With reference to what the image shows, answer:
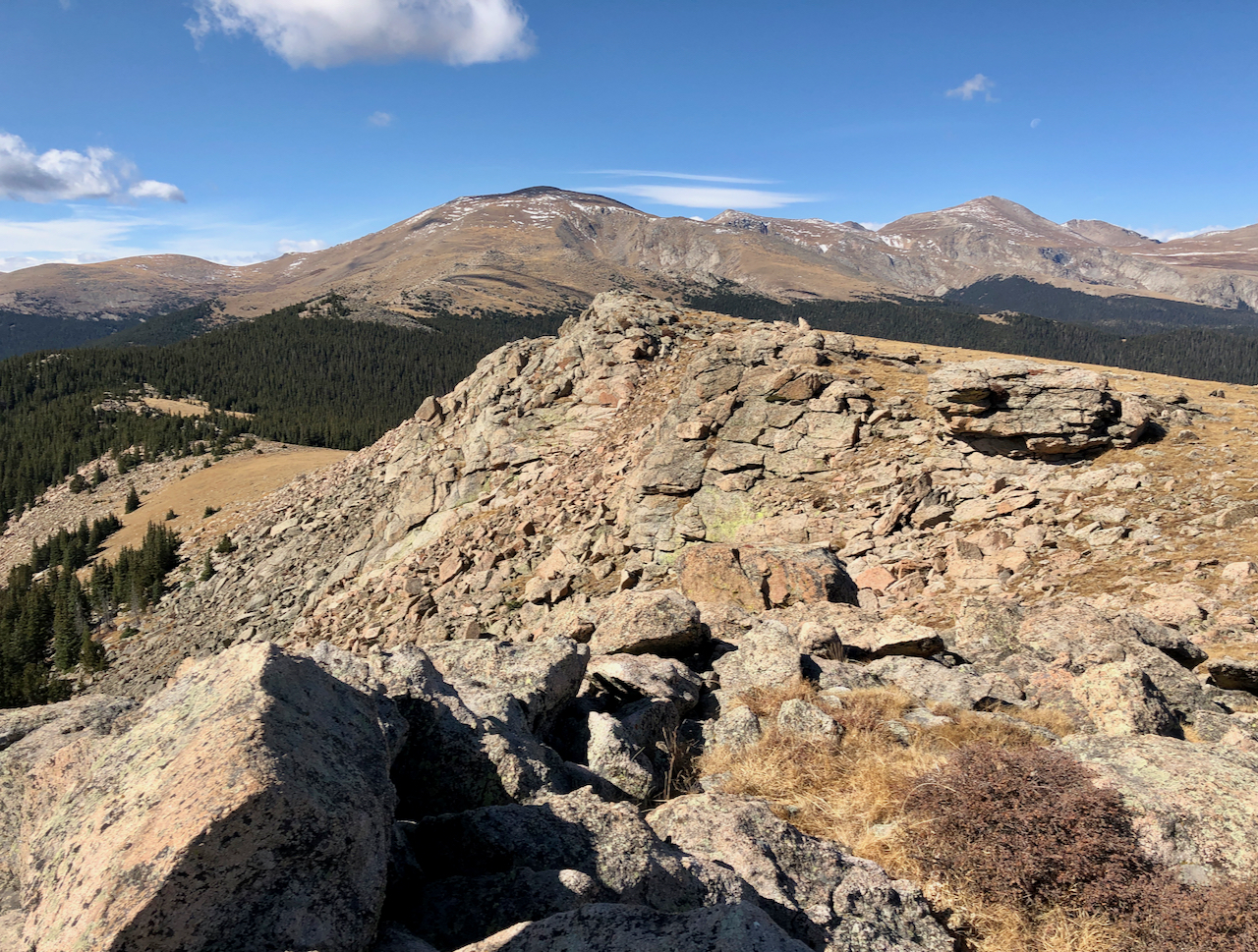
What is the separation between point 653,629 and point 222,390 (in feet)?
599

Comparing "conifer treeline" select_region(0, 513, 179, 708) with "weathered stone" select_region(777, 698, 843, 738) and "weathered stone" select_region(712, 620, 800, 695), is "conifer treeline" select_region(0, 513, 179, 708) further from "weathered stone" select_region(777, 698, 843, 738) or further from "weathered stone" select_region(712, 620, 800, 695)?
"weathered stone" select_region(777, 698, 843, 738)

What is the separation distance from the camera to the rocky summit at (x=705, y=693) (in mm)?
3838

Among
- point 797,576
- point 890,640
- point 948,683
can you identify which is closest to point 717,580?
point 797,576

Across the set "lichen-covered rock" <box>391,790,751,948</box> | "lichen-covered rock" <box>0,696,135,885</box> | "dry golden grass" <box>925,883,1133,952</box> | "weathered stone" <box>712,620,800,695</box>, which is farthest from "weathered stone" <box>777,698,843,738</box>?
"lichen-covered rock" <box>0,696,135,885</box>

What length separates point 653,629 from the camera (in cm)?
1090

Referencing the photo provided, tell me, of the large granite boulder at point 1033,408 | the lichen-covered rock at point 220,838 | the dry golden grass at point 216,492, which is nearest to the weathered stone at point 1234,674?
the large granite boulder at point 1033,408

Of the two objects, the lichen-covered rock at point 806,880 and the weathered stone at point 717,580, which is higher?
the lichen-covered rock at point 806,880

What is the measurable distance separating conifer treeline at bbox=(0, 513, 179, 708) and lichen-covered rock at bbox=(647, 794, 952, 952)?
5036 centimetres

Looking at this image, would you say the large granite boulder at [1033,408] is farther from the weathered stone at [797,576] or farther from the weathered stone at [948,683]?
the weathered stone at [948,683]

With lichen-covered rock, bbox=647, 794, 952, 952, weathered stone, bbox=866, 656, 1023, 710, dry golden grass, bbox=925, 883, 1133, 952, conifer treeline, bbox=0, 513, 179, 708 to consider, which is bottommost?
conifer treeline, bbox=0, 513, 179, 708

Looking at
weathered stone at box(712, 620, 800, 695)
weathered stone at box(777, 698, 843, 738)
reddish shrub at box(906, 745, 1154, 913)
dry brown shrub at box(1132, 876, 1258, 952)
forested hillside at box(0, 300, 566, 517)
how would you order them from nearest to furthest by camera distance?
dry brown shrub at box(1132, 876, 1258, 952), reddish shrub at box(906, 745, 1154, 913), weathered stone at box(777, 698, 843, 738), weathered stone at box(712, 620, 800, 695), forested hillside at box(0, 300, 566, 517)

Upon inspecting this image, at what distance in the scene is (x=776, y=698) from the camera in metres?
9.43

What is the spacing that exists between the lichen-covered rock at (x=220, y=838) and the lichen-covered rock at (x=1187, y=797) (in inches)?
257

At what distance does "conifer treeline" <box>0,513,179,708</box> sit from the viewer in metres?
45.3
